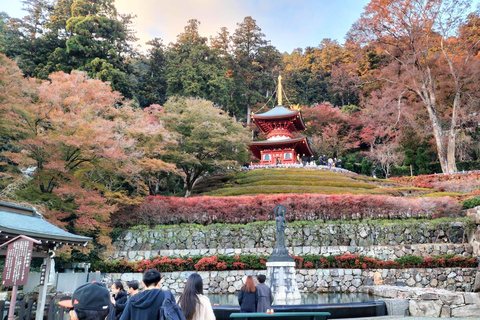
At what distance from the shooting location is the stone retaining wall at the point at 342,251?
17.0 m

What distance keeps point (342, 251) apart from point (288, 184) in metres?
11.0

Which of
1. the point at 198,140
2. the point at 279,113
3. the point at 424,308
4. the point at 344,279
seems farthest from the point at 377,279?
the point at 279,113

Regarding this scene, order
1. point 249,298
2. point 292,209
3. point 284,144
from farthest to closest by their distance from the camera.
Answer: point 284,144 < point 292,209 < point 249,298

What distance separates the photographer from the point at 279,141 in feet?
127

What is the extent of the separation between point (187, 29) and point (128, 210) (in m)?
41.7

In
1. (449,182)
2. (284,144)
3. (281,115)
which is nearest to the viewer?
(449,182)

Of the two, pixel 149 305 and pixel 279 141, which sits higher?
pixel 279 141

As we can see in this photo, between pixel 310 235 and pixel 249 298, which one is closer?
pixel 249 298

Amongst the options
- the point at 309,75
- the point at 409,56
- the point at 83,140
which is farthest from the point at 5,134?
the point at 309,75

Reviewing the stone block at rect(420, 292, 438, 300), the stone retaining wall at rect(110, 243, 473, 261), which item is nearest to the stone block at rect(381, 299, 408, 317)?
the stone block at rect(420, 292, 438, 300)

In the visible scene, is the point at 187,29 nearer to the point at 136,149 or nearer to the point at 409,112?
the point at 409,112

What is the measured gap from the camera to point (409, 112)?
128ft

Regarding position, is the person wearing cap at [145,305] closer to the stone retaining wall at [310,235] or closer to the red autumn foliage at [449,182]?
the stone retaining wall at [310,235]

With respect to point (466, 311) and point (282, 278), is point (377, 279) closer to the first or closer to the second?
point (466, 311)
